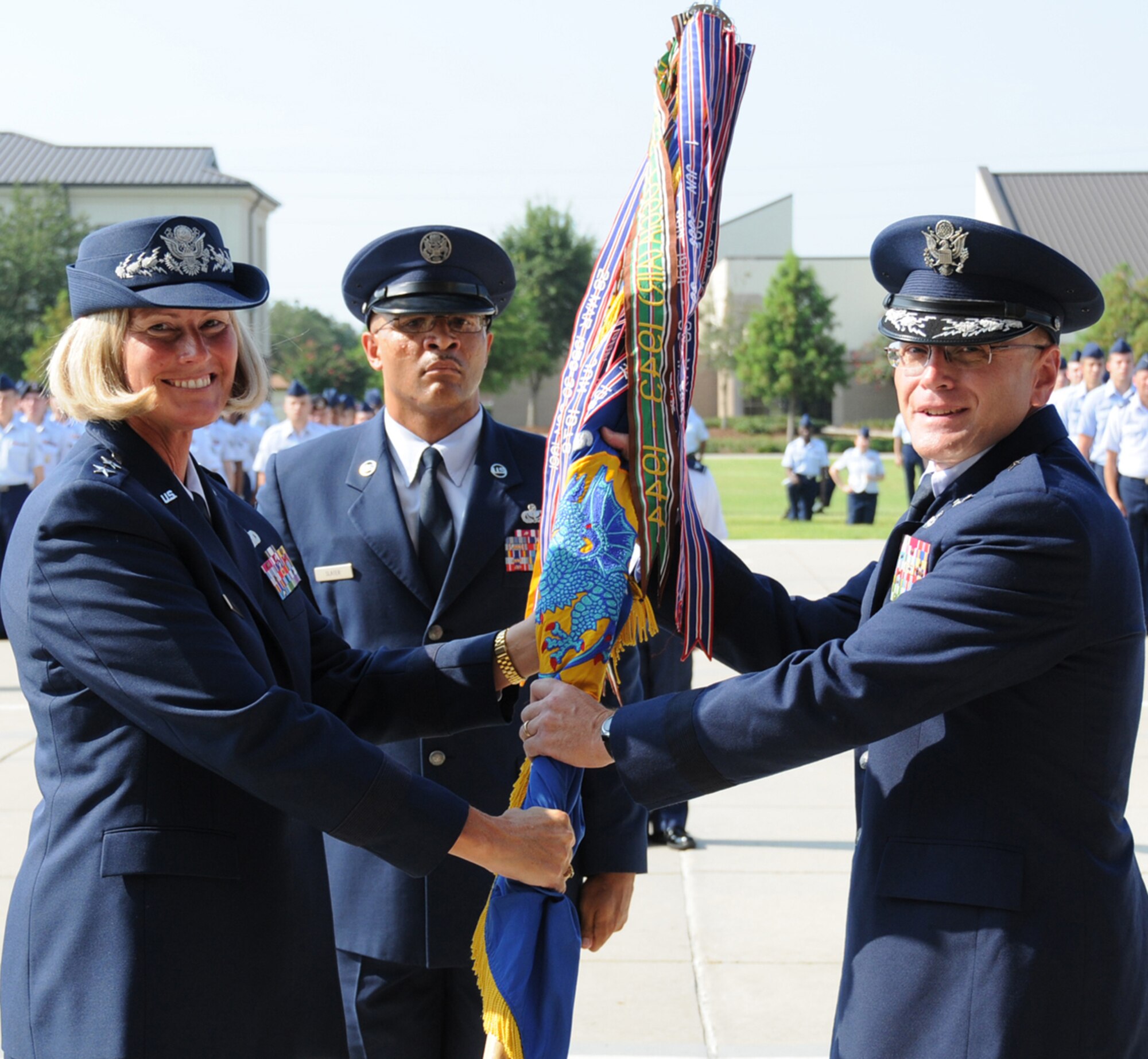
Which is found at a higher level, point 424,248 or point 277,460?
point 424,248

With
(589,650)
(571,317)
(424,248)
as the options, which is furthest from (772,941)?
(571,317)

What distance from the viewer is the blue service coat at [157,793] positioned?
6.64ft

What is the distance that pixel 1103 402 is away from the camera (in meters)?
11.9

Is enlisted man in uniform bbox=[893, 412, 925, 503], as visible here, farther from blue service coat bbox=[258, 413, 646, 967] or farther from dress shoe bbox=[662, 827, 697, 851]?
blue service coat bbox=[258, 413, 646, 967]

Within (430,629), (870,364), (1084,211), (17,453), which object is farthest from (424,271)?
(1084,211)

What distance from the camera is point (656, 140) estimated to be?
277 cm

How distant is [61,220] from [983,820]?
54437mm

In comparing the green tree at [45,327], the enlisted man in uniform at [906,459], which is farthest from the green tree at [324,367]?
the enlisted man in uniform at [906,459]

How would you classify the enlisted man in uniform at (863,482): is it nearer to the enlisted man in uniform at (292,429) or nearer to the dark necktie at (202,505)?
the enlisted man in uniform at (292,429)

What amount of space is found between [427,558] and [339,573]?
0.66 feet

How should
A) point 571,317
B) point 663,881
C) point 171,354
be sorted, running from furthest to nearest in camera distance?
point 571,317, point 663,881, point 171,354

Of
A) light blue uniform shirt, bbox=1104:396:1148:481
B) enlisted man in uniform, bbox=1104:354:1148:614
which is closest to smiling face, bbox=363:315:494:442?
enlisted man in uniform, bbox=1104:354:1148:614

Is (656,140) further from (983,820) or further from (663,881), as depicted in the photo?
(663,881)

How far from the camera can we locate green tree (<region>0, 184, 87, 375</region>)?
164 ft
